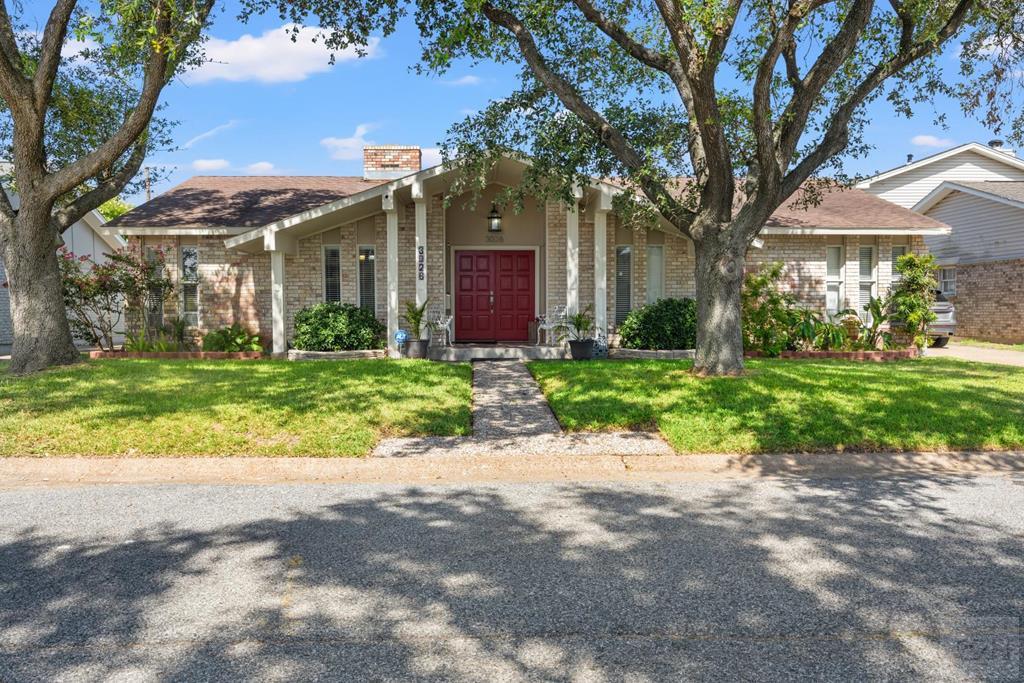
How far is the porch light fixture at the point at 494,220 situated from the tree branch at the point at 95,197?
7122 millimetres

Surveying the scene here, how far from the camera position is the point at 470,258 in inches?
662

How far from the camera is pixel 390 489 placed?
237 inches

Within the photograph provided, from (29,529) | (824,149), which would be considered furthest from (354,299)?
(29,529)

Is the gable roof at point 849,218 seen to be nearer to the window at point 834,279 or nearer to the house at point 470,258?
the house at point 470,258

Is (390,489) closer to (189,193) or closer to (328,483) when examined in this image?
(328,483)

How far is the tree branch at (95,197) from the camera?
11727 mm

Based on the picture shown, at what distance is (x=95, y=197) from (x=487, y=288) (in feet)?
26.5

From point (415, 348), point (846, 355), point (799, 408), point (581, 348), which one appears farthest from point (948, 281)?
point (799, 408)

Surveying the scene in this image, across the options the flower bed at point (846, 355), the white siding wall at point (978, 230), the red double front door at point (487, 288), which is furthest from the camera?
the white siding wall at point (978, 230)

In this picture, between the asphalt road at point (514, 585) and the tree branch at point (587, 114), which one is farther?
the tree branch at point (587, 114)

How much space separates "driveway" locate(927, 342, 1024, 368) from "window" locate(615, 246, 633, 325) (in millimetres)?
6854

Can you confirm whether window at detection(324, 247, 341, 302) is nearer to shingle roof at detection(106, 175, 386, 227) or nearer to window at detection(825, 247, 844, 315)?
shingle roof at detection(106, 175, 386, 227)

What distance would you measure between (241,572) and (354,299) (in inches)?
504

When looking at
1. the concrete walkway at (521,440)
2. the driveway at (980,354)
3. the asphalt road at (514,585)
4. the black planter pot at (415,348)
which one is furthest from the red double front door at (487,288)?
the asphalt road at (514,585)
